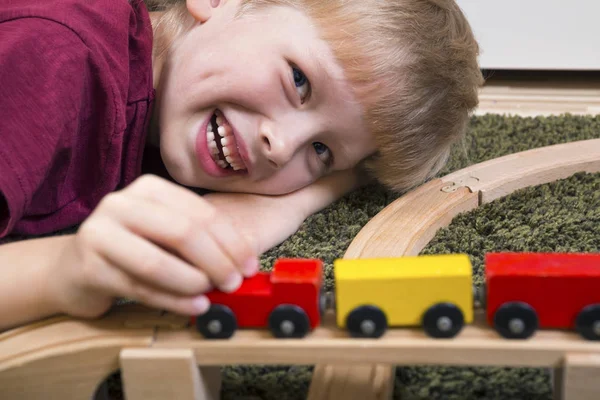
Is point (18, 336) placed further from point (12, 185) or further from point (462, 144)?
point (462, 144)

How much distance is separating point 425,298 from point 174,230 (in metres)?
0.22

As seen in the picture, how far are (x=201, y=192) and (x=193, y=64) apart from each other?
252mm

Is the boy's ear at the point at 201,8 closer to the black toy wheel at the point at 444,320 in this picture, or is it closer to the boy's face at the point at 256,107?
the boy's face at the point at 256,107

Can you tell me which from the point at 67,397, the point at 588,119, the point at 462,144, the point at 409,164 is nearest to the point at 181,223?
the point at 67,397

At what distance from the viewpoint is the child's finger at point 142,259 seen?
56 cm

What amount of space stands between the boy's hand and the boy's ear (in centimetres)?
56

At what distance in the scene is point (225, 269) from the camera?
0.59m

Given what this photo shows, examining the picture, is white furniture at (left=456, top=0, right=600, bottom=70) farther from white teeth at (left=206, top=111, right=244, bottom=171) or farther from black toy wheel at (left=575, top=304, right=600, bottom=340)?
A: black toy wheel at (left=575, top=304, right=600, bottom=340)

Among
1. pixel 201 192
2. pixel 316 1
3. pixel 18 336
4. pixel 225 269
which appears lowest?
pixel 201 192

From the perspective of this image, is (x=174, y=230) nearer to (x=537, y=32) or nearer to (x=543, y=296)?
(x=543, y=296)

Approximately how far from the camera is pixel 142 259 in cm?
56

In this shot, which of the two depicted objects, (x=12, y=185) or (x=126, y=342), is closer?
(x=126, y=342)

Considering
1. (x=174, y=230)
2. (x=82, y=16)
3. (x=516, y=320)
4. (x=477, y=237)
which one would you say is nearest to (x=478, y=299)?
(x=516, y=320)

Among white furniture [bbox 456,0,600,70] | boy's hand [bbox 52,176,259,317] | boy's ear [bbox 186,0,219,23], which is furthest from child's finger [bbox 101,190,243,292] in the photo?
white furniture [bbox 456,0,600,70]
